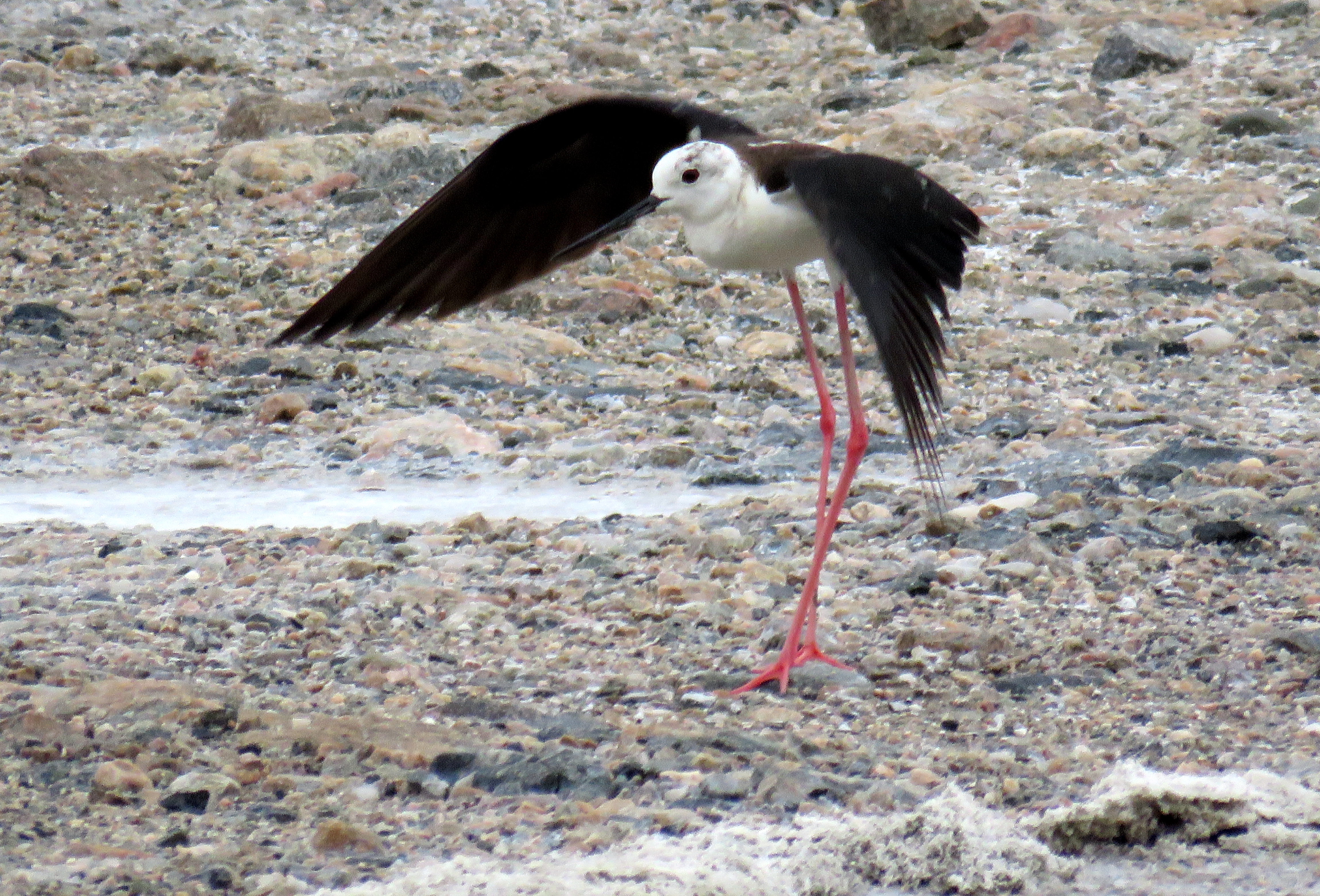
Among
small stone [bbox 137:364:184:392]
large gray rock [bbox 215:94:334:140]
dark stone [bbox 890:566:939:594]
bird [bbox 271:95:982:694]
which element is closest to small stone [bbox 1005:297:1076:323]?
bird [bbox 271:95:982:694]

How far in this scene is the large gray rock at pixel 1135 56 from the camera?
31.2ft

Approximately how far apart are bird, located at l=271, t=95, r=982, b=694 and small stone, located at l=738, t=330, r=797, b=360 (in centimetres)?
164

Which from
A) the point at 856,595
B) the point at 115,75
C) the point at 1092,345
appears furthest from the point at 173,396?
the point at 115,75

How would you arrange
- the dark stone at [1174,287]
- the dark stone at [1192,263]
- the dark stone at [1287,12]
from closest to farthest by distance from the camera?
the dark stone at [1174,287], the dark stone at [1192,263], the dark stone at [1287,12]

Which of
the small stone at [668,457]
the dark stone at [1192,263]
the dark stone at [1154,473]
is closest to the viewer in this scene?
the dark stone at [1154,473]

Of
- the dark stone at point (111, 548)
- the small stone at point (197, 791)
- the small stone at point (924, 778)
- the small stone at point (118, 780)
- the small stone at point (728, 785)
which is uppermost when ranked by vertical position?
the small stone at point (118, 780)

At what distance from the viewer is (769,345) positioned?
6656 mm

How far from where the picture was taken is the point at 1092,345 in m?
6.55

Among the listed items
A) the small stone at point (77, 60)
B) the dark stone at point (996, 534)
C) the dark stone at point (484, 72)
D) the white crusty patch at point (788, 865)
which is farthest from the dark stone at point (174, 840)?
the small stone at point (77, 60)

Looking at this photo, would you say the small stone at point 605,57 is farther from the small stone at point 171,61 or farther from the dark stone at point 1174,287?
the dark stone at point 1174,287

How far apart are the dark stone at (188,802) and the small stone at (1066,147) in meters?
6.30

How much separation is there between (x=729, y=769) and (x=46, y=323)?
179 inches

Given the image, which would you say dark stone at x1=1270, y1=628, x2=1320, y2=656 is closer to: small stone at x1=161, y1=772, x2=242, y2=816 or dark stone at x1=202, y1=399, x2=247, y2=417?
small stone at x1=161, y1=772, x2=242, y2=816

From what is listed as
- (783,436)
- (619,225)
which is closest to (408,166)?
(783,436)
